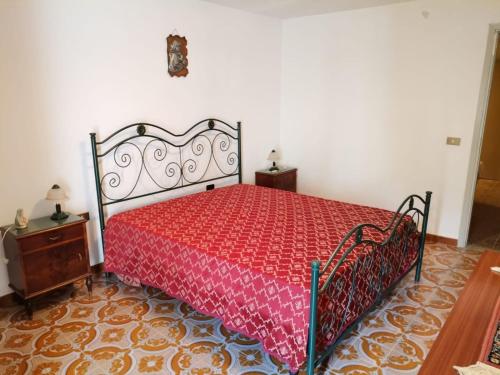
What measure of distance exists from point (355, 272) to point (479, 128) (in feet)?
8.34

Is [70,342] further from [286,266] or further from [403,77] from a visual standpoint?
[403,77]

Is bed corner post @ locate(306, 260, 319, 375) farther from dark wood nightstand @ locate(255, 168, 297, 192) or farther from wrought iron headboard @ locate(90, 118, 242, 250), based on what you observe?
dark wood nightstand @ locate(255, 168, 297, 192)

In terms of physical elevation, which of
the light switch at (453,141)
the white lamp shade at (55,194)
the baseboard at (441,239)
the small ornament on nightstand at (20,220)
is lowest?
the baseboard at (441,239)

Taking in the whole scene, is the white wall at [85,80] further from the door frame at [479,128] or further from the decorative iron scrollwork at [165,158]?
the door frame at [479,128]

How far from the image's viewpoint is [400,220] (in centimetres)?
287

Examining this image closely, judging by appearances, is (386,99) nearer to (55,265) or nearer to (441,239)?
(441,239)

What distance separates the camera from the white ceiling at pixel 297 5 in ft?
13.3

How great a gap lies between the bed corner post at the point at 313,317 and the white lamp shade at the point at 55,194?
212 cm

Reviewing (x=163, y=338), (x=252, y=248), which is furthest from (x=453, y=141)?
(x=163, y=338)

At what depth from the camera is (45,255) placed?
284 centimetres

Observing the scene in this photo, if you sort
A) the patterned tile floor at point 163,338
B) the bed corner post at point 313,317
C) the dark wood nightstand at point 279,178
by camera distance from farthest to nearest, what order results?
the dark wood nightstand at point 279,178
the patterned tile floor at point 163,338
the bed corner post at point 313,317

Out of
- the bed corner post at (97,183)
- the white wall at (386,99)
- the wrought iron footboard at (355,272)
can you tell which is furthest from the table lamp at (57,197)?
the white wall at (386,99)

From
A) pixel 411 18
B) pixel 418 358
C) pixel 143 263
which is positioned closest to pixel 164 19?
pixel 143 263

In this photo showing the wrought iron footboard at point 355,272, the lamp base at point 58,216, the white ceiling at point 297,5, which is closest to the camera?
the wrought iron footboard at point 355,272
